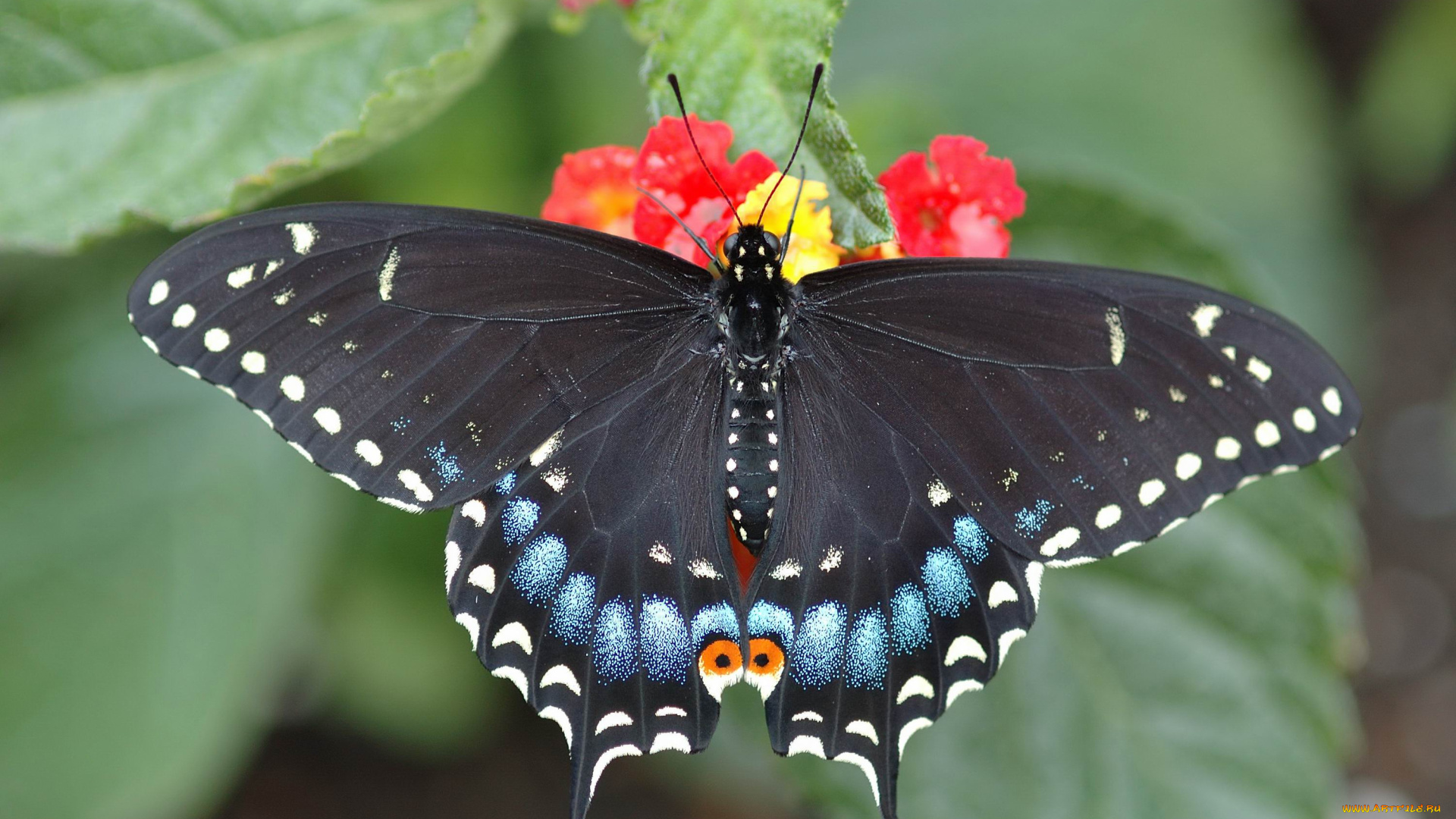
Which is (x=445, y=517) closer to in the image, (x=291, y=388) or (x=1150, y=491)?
(x=291, y=388)

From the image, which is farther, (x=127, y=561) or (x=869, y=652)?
(x=127, y=561)

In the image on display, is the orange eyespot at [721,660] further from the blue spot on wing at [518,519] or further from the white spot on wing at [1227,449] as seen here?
the white spot on wing at [1227,449]

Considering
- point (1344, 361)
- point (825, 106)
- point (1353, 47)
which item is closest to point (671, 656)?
point (825, 106)

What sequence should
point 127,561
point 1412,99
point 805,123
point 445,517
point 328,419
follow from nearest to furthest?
1. point 805,123
2. point 328,419
3. point 127,561
4. point 445,517
5. point 1412,99

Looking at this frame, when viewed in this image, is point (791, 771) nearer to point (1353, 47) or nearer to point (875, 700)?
point (875, 700)

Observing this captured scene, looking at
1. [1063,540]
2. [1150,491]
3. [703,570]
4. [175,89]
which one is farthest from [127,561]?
[1150,491]

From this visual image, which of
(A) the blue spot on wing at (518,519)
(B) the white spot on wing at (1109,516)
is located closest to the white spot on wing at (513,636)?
(A) the blue spot on wing at (518,519)
